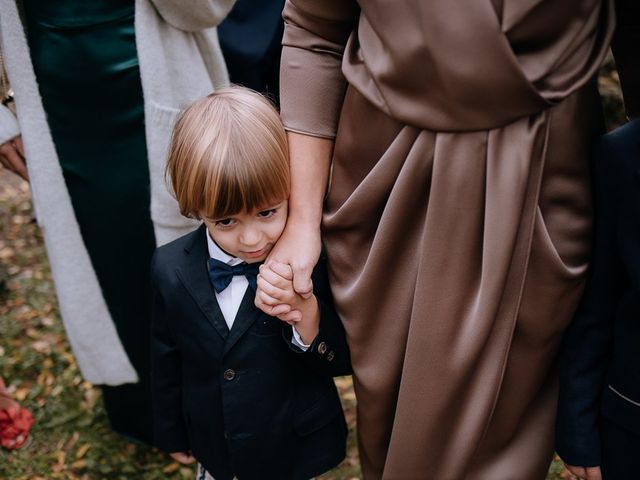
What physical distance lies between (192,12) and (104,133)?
0.48m

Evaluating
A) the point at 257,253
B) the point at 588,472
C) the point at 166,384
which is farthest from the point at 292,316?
the point at 588,472

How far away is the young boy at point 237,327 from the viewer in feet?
5.17

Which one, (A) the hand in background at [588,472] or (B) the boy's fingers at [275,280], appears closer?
(B) the boy's fingers at [275,280]

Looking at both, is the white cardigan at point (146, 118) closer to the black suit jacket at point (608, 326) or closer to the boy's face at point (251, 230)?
the boy's face at point (251, 230)

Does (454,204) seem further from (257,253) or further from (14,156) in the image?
(14,156)

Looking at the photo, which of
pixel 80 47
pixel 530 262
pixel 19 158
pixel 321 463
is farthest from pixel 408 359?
pixel 19 158

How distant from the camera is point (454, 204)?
1.39 metres

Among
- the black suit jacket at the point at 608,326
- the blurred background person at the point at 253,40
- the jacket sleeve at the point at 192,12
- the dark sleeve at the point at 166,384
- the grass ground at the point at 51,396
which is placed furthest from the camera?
the grass ground at the point at 51,396

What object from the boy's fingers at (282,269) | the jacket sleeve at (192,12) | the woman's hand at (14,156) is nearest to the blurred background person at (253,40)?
the jacket sleeve at (192,12)

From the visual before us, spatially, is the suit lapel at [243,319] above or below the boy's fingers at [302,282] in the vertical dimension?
below

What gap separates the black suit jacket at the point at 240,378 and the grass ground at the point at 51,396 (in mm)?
1183

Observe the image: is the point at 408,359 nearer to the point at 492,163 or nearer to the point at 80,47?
the point at 492,163

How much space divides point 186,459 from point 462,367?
1038 millimetres

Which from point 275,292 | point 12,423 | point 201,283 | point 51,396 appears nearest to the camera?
point 275,292
